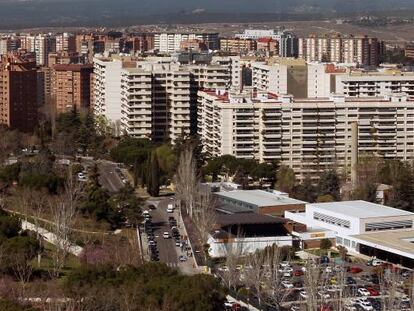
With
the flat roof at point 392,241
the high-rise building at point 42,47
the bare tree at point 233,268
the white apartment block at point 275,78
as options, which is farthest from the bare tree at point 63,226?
the high-rise building at point 42,47

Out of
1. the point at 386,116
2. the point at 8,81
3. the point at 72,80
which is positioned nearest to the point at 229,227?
the point at 386,116

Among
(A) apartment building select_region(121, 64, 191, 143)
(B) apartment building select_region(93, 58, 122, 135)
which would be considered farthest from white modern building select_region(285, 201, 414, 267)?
(B) apartment building select_region(93, 58, 122, 135)

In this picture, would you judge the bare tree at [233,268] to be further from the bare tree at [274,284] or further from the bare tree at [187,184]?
the bare tree at [187,184]

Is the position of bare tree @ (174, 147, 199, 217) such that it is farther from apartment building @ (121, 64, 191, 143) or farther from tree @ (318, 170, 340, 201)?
apartment building @ (121, 64, 191, 143)

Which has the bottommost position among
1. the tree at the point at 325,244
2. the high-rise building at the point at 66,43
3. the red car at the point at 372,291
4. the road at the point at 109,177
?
the red car at the point at 372,291

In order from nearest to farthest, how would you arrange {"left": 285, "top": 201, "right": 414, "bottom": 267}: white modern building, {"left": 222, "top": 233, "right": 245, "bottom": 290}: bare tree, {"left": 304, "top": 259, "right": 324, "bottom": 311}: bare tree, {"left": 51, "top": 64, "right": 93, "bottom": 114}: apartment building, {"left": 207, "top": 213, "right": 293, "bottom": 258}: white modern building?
1. {"left": 304, "top": 259, "right": 324, "bottom": 311}: bare tree
2. {"left": 222, "top": 233, "right": 245, "bottom": 290}: bare tree
3. {"left": 285, "top": 201, "right": 414, "bottom": 267}: white modern building
4. {"left": 207, "top": 213, "right": 293, "bottom": 258}: white modern building
5. {"left": 51, "top": 64, "right": 93, "bottom": 114}: apartment building
